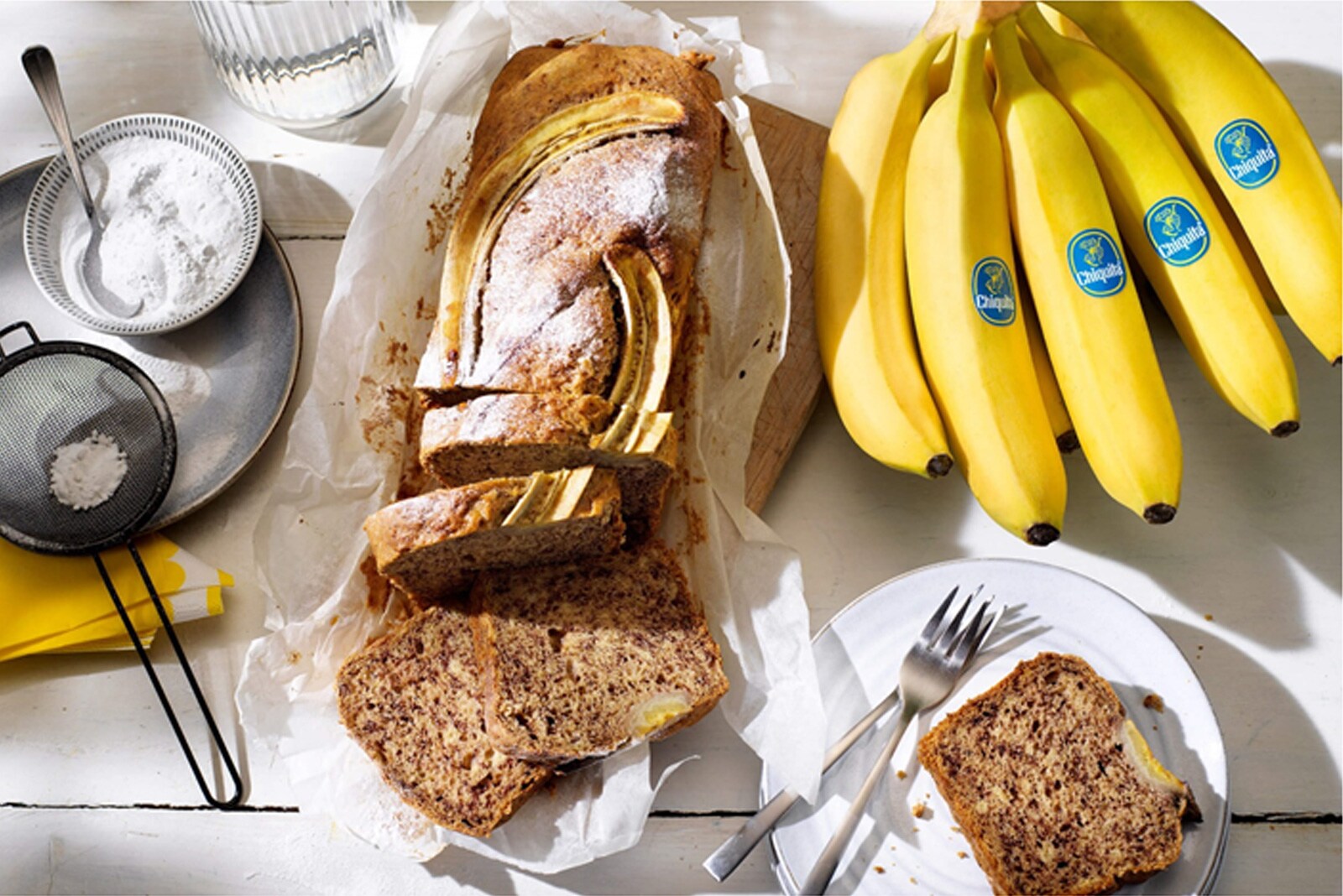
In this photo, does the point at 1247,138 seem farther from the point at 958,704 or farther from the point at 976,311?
the point at 958,704

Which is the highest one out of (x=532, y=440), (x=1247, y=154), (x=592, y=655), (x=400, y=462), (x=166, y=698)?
(x=1247, y=154)

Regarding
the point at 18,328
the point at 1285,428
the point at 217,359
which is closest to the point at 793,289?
the point at 1285,428

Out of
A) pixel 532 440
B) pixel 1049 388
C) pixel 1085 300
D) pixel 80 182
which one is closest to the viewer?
pixel 532 440

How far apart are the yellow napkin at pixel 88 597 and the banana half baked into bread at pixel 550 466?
32 centimetres

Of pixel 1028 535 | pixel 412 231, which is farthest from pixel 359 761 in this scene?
pixel 1028 535

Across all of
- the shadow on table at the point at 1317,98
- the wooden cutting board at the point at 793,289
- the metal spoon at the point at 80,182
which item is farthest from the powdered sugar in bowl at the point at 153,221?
the shadow on table at the point at 1317,98

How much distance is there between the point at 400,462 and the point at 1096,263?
1.15m

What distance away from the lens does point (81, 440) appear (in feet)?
6.40

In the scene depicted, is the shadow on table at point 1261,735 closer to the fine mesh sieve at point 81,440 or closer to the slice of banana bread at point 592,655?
the slice of banana bread at point 592,655

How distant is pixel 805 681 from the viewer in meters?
1.81

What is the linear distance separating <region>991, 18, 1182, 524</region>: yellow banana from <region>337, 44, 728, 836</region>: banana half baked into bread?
0.50m

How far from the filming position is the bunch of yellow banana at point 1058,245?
1763 millimetres

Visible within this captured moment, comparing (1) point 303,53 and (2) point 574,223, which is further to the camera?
(1) point 303,53

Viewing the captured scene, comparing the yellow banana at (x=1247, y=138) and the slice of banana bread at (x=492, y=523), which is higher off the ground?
the yellow banana at (x=1247, y=138)
